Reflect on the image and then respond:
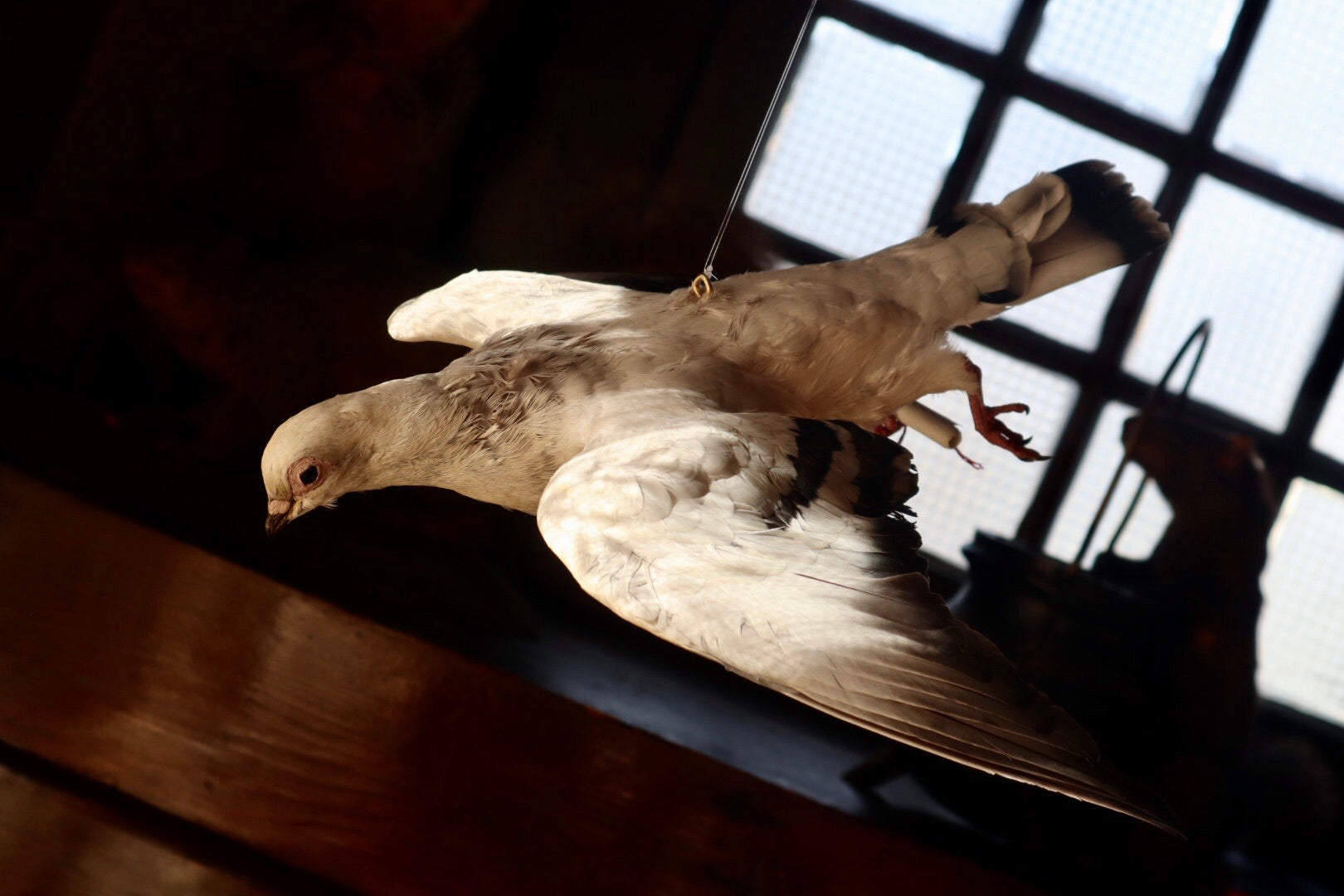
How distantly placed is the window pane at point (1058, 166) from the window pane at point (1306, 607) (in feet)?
1.01

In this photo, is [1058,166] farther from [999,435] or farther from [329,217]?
[329,217]

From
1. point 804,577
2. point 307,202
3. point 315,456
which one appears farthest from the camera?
point 307,202

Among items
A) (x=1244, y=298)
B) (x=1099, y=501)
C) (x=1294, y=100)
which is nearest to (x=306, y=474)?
(x=1099, y=501)

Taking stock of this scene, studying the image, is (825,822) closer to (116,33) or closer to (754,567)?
(754,567)

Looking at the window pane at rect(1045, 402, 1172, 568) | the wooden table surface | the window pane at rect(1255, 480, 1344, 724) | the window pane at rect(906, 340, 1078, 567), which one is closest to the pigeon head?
the wooden table surface

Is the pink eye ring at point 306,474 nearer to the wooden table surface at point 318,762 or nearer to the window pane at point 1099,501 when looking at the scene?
the wooden table surface at point 318,762

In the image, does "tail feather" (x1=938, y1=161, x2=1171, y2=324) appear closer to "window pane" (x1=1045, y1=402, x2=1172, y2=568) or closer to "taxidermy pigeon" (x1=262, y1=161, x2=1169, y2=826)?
"taxidermy pigeon" (x1=262, y1=161, x2=1169, y2=826)

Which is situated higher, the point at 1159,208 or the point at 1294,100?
the point at 1294,100

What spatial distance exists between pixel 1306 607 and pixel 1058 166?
61cm

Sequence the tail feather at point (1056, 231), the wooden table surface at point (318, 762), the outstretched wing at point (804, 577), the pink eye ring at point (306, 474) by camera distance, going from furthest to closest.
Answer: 1. the wooden table surface at point (318, 762)
2. the tail feather at point (1056, 231)
3. the pink eye ring at point (306, 474)
4. the outstretched wing at point (804, 577)

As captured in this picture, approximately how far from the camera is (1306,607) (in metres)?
1.03

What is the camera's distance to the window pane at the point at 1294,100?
3.30 ft

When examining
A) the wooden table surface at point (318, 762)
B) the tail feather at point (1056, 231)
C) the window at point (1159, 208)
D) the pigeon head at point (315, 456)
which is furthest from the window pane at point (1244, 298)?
the pigeon head at point (315, 456)

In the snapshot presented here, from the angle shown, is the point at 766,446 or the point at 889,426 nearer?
the point at 766,446
